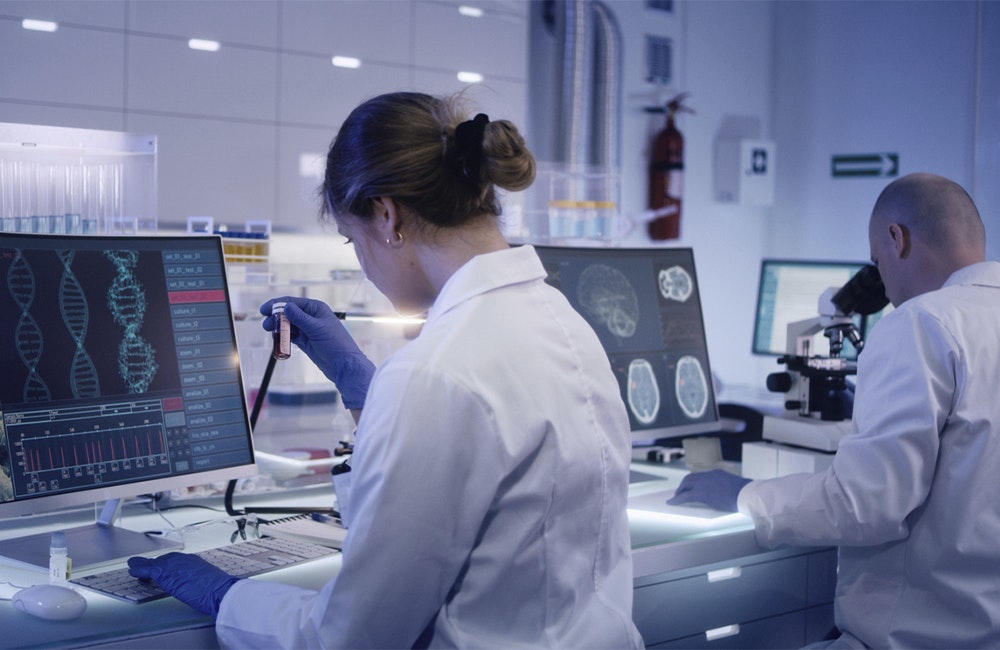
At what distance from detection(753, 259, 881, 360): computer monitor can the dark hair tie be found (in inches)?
95.6

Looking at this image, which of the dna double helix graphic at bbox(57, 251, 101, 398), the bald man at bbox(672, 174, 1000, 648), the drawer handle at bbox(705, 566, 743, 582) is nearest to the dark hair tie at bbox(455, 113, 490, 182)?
the dna double helix graphic at bbox(57, 251, 101, 398)

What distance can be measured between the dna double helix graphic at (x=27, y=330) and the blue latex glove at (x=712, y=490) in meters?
1.19

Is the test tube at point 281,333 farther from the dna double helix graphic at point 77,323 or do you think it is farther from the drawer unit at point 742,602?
the drawer unit at point 742,602

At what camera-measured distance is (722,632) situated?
212 centimetres

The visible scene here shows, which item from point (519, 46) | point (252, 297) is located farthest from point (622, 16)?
point (252, 297)

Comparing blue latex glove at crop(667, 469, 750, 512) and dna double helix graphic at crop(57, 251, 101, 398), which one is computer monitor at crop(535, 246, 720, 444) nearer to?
blue latex glove at crop(667, 469, 750, 512)

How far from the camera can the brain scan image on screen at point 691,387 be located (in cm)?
244

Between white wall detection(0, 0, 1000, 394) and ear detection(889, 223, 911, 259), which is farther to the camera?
white wall detection(0, 0, 1000, 394)

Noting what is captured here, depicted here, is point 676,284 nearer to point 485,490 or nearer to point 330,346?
point 330,346

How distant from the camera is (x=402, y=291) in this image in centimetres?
134

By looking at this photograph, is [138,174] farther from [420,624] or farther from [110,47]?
[110,47]

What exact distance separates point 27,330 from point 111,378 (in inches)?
5.7

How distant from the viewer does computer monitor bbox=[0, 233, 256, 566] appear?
1.58 m

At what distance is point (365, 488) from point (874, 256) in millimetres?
1386
